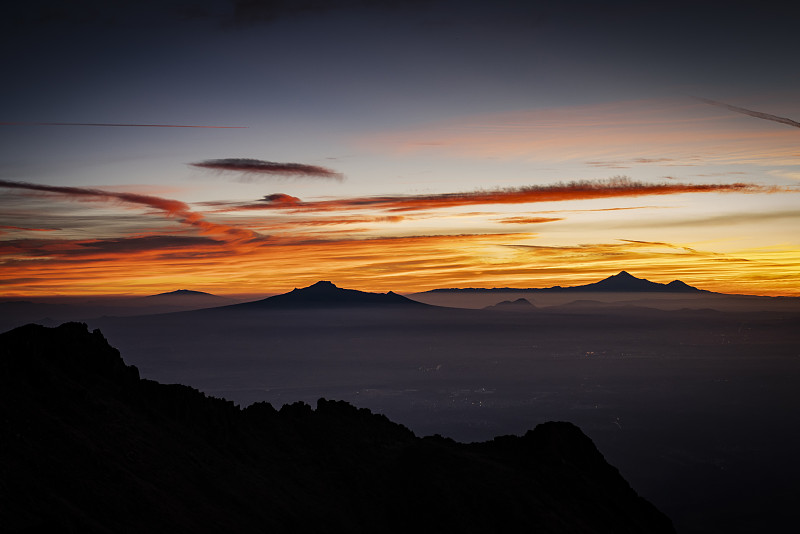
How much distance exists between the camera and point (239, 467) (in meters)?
55.1

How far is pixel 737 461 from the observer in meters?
172

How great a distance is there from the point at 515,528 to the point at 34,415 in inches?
1562

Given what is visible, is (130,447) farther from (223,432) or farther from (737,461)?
(737,461)

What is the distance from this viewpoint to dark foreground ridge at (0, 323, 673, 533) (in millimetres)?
40688

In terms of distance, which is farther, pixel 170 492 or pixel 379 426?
pixel 379 426

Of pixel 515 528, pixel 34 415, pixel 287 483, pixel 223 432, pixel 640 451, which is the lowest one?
pixel 640 451

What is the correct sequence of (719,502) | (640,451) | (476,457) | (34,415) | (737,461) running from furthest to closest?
(640,451)
(737,461)
(719,502)
(476,457)
(34,415)

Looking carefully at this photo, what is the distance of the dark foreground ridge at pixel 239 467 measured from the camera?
40688 millimetres

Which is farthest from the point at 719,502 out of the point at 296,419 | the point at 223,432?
the point at 223,432

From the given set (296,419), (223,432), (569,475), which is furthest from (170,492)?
(569,475)

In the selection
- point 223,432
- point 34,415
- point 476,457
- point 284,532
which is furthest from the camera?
point 476,457

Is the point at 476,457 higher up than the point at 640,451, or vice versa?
the point at 476,457

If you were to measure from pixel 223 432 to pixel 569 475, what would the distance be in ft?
121

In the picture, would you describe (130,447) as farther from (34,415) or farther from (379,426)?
(379,426)
